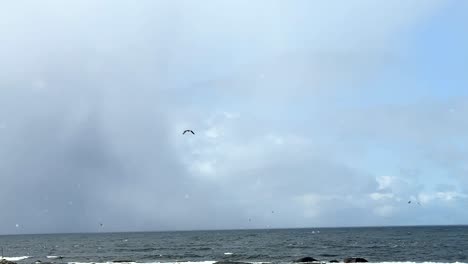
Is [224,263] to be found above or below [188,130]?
below

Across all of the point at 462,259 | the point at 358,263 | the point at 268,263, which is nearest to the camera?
the point at 358,263

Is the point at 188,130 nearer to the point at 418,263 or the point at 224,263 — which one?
the point at 224,263

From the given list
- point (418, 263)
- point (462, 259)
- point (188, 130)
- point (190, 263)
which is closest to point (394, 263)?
point (418, 263)

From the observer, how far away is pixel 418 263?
73312mm

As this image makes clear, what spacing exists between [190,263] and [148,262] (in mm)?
9164

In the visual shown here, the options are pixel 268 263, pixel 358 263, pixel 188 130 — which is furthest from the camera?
pixel 268 263

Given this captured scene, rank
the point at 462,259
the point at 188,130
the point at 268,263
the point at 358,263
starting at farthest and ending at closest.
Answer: the point at 462,259, the point at 268,263, the point at 358,263, the point at 188,130

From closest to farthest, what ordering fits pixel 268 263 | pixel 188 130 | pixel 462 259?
pixel 188 130 < pixel 268 263 < pixel 462 259

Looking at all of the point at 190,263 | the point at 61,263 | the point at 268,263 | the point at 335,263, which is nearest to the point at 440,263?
the point at 335,263

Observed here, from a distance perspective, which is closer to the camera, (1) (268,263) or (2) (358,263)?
(2) (358,263)

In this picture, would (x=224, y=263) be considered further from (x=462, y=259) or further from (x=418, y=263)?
(x=462, y=259)

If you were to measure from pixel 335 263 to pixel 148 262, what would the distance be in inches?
1225

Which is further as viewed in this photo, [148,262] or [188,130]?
[148,262]

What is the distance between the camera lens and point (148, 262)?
83125 mm
